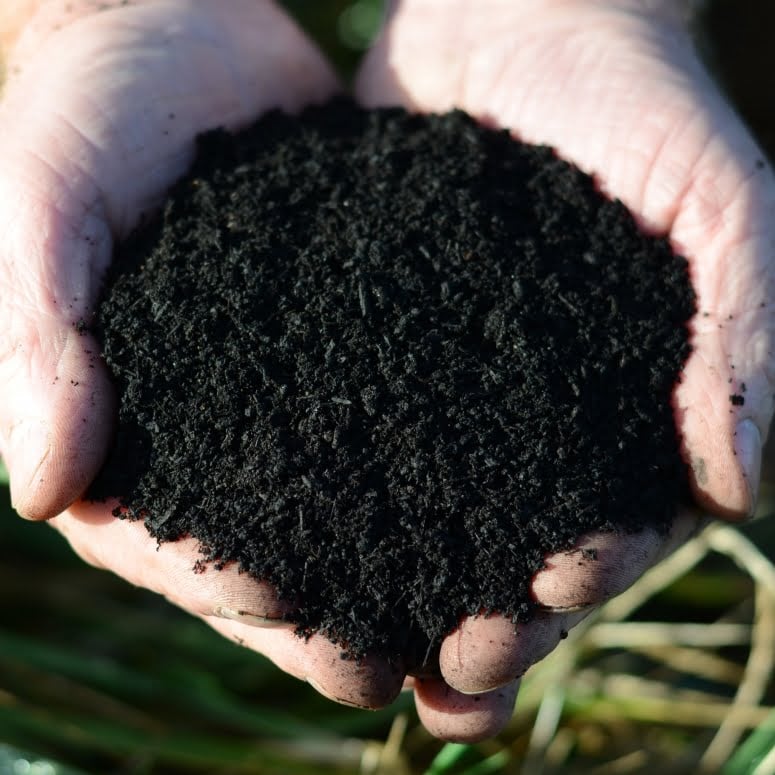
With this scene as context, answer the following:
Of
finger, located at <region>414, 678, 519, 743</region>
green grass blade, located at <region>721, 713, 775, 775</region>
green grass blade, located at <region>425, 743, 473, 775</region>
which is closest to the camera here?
finger, located at <region>414, 678, 519, 743</region>

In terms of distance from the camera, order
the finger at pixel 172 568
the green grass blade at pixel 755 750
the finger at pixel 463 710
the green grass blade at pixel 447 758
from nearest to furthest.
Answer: the finger at pixel 172 568, the finger at pixel 463 710, the green grass blade at pixel 447 758, the green grass blade at pixel 755 750

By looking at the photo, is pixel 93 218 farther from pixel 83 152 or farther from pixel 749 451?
pixel 749 451

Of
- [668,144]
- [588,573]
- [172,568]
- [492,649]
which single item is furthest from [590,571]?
[668,144]

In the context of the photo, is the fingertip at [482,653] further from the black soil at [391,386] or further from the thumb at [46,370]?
the thumb at [46,370]

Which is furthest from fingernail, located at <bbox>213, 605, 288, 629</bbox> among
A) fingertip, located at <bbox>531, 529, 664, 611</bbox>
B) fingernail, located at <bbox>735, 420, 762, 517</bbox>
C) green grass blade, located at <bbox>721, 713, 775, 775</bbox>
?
green grass blade, located at <bbox>721, 713, 775, 775</bbox>

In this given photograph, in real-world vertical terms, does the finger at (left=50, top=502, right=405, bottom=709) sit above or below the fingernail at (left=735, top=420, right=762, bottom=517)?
below

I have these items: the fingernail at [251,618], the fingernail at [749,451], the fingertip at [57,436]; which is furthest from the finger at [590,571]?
the fingertip at [57,436]

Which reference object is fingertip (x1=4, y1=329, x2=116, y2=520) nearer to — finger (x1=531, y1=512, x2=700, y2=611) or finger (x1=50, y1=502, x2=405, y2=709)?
finger (x1=50, y1=502, x2=405, y2=709)

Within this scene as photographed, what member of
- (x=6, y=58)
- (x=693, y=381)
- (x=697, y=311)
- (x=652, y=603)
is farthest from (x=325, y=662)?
(x=6, y=58)
